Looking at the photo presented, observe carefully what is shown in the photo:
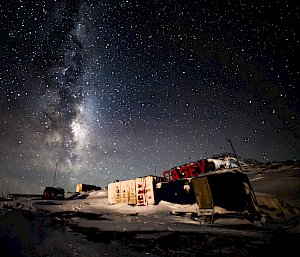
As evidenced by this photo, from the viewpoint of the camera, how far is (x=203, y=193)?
12.2 m

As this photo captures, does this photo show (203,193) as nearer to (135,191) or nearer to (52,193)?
(135,191)

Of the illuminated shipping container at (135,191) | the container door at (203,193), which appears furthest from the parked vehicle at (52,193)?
the container door at (203,193)

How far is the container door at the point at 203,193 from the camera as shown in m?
11.7

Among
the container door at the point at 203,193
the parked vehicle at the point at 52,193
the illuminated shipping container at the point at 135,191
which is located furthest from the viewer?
the parked vehicle at the point at 52,193

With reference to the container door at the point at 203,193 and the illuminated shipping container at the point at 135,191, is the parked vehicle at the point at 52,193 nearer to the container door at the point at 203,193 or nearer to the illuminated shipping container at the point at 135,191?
the illuminated shipping container at the point at 135,191

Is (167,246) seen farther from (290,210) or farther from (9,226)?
(290,210)

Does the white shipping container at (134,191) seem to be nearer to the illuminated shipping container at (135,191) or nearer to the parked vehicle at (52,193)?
the illuminated shipping container at (135,191)

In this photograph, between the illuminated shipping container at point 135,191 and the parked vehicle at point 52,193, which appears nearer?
the illuminated shipping container at point 135,191

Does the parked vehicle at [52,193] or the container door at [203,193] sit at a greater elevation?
the parked vehicle at [52,193]

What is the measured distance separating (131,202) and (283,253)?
62.1 ft

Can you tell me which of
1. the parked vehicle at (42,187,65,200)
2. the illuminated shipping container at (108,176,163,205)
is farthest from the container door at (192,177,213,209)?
the parked vehicle at (42,187,65,200)

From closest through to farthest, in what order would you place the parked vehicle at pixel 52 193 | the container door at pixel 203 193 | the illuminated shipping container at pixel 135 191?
the container door at pixel 203 193 < the illuminated shipping container at pixel 135 191 < the parked vehicle at pixel 52 193

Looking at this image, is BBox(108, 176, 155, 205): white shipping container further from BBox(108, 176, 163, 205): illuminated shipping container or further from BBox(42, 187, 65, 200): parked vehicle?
BBox(42, 187, 65, 200): parked vehicle

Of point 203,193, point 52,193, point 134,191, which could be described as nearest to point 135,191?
point 134,191
